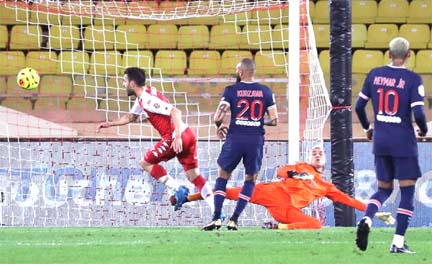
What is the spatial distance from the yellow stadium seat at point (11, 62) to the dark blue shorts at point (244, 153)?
7.73m

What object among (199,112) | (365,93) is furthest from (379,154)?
(199,112)

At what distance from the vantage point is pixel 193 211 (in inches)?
623

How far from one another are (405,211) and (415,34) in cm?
1103

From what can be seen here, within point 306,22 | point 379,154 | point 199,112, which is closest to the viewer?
point 379,154

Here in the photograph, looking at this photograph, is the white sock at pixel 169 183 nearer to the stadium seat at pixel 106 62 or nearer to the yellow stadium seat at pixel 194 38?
the stadium seat at pixel 106 62

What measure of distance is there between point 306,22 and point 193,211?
2.88 meters

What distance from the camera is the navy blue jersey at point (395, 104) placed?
934cm

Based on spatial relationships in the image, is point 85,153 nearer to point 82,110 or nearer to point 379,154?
point 82,110

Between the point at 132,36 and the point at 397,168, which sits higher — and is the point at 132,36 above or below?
above

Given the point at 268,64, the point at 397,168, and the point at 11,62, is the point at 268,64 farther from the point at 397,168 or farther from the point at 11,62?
the point at 397,168

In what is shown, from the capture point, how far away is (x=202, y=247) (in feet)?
32.6

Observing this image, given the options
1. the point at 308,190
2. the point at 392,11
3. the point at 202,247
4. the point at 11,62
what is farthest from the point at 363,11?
the point at 202,247

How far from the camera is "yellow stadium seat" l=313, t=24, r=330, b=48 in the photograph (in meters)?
19.7

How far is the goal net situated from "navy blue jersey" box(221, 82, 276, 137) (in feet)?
6.90
